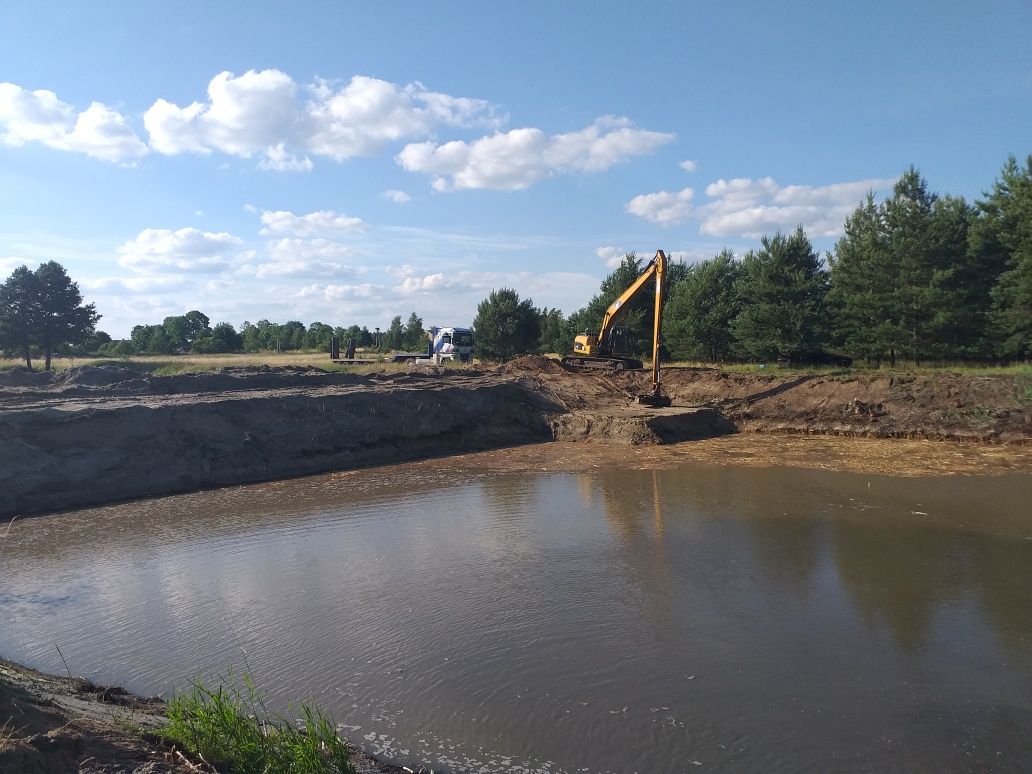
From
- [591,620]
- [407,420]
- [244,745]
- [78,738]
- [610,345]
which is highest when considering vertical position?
[610,345]

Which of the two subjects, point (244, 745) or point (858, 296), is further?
point (858, 296)

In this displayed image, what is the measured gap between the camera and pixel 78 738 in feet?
11.7

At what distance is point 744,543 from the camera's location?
941cm

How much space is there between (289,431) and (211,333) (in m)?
59.4

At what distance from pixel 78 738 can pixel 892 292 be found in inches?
1108

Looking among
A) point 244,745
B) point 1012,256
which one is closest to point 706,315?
point 1012,256

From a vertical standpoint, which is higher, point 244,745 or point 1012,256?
point 1012,256

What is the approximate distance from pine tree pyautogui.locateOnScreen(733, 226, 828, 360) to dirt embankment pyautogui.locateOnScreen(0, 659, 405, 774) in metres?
26.8

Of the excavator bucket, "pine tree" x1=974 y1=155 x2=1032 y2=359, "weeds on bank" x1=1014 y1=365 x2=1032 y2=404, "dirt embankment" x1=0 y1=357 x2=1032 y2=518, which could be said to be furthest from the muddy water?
"pine tree" x1=974 y1=155 x2=1032 y2=359

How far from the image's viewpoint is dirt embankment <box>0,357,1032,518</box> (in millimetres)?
13836

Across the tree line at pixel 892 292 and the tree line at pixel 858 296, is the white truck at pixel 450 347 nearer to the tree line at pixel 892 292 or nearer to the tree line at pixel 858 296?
the tree line at pixel 858 296

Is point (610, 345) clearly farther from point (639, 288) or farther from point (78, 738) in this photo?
point (78, 738)

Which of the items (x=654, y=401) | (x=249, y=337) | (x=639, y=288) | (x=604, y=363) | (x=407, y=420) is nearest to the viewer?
(x=407, y=420)

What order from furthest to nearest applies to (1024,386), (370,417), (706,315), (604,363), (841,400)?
(706,315) < (604,363) < (841,400) < (370,417) < (1024,386)
